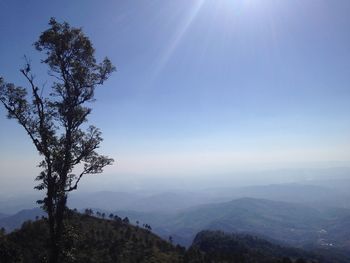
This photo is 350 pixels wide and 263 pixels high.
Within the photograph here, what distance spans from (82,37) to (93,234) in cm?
8763

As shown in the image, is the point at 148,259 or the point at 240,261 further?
the point at 240,261

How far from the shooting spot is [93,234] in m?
102

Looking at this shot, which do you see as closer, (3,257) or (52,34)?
(52,34)

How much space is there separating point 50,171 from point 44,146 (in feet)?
5.42

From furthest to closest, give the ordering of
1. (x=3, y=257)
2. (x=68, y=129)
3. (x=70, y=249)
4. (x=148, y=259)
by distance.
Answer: (x=148, y=259) < (x=3, y=257) < (x=68, y=129) < (x=70, y=249)

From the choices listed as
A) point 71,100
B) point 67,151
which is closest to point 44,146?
point 67,151

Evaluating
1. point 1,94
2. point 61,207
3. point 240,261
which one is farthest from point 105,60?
point 240,261

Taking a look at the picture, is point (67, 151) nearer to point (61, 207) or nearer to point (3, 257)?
point (61, 207)

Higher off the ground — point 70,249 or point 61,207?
point 61,207

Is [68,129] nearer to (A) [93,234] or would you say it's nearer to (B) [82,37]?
(B) [82,37]

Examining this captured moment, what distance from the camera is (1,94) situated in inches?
873

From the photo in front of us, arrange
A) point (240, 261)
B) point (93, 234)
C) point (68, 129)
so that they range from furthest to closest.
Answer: point (240, 261) → point (93, 234) → point (68, 129)

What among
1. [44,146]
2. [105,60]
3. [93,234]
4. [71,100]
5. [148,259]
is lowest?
[148,259]

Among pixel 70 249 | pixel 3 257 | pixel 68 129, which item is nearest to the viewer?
pixel 70 249
